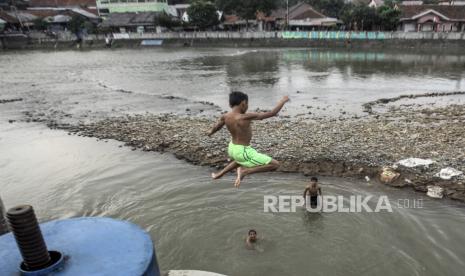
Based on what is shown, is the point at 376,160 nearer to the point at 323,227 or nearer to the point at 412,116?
the point at 323,227

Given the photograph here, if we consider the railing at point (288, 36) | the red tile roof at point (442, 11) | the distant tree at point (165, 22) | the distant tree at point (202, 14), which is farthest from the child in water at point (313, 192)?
the distant tree at point (165, 22)

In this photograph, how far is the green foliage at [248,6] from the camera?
66.1 metres

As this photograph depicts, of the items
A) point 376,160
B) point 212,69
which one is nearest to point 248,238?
point 376,160

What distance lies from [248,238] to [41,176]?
879cm

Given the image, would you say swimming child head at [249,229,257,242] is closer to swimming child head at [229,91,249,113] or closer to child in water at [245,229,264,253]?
child in water at [245,229,264,253]

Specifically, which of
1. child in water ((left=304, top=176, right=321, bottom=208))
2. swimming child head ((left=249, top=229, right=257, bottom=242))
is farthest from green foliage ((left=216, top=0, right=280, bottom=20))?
swimming child head ((left=249, top=229, right=257, bottom=242))

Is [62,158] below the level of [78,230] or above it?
below

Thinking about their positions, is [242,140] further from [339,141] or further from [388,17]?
[388,17]

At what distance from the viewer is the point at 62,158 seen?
596 inches

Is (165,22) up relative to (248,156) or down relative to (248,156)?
up

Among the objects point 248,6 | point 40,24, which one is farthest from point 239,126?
point 40,24

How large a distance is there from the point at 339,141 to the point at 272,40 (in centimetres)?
5311

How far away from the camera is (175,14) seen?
9450 centimetres

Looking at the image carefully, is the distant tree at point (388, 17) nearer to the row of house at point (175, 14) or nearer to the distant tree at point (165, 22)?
the row of house at point (175, 14)
